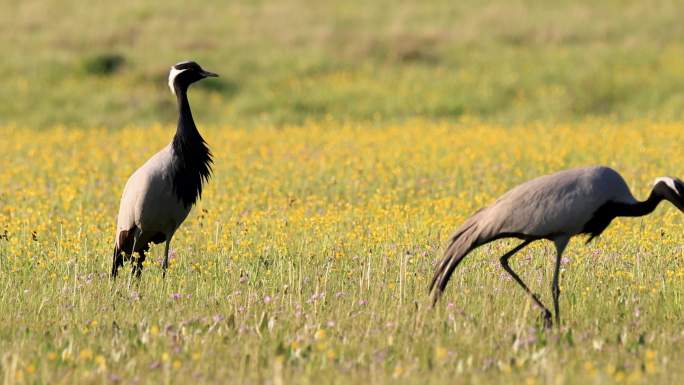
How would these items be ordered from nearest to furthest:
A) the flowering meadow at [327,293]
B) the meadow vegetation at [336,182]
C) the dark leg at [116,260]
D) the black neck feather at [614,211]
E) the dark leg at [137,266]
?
the flowering meadow at [327,293]
the meadow vegetation at [336,182]
the black neck feather at [614,211]
the dark leg at [137,266]
the dark leg at [116,260]

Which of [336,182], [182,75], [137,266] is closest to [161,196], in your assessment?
[137,266]

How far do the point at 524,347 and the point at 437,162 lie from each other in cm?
913

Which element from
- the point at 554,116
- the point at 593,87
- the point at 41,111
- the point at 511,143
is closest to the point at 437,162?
the point at 511,143

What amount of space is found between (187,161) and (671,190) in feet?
12.5

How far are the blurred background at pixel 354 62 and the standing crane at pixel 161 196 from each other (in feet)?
41.3

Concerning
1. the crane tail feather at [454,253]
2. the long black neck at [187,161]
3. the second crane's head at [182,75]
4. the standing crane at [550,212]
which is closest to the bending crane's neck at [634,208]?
the standing crane at [550,212]

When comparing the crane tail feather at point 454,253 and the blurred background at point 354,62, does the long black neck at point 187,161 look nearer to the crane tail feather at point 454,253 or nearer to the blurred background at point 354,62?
the crane tail feather at point 454,253

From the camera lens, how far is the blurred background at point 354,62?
22.1 metres

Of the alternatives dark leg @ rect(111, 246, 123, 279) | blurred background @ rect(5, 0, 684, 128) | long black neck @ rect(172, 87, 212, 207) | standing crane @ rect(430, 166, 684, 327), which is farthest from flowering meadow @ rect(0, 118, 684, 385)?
blurred background @ rect(5, 0, 684, 128)

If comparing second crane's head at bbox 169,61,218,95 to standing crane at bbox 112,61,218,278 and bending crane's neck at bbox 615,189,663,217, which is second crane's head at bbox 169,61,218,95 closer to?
standing crane at bbox 112,61,218,278

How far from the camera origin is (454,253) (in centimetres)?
676

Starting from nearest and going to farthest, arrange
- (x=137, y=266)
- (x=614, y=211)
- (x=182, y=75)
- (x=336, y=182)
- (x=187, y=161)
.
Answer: (x=614, y=211) → (x=137, y=266) → (x=187, y=161) → (x=182, y=75) → (x=336, y=182)

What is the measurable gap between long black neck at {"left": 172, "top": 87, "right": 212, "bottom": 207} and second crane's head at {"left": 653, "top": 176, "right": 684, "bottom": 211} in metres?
3.55

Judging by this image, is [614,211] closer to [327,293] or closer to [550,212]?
[550,212]
